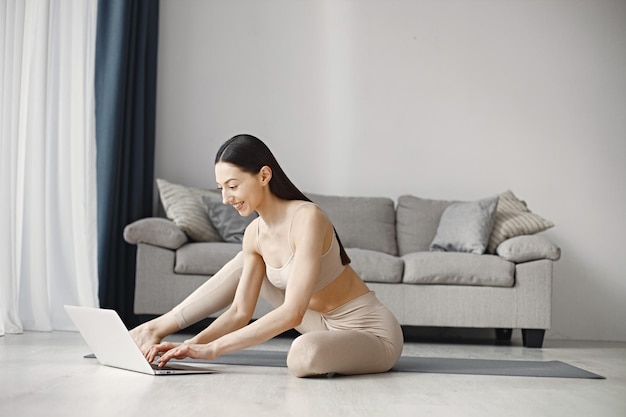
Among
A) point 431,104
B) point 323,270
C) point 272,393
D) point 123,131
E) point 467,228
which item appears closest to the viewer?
point 272,393

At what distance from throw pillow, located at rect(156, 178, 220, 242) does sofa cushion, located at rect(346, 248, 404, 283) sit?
909 mm

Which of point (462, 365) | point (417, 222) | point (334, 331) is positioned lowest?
point (462, 365)

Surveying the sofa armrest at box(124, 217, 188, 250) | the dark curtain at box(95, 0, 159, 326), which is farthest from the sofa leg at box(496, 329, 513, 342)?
the dark curtain at box(95, 0, 159, 326)

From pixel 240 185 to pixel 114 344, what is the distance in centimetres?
65

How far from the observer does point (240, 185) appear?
2.54 meters

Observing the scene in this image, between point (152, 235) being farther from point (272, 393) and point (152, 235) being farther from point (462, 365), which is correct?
point (272, 393)

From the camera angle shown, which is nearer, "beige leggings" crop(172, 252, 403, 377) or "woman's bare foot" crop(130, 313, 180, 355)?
"beige leggings" crop(172, 252, 403, 377)

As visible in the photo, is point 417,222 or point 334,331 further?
point 417,222

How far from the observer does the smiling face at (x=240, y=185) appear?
2535 mm

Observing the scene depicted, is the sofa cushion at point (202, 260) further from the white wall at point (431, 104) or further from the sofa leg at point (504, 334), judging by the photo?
the sofa leg at point (504, 334)

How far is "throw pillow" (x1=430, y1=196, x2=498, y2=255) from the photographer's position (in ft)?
15.3

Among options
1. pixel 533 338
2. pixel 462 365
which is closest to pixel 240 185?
pixel 462 365

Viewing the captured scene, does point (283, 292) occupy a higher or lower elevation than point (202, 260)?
higher

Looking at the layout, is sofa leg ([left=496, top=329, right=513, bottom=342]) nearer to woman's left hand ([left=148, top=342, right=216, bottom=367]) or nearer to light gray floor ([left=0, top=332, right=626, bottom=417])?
light gray floor ([left=0, top=332, right=626, bottom=417])
